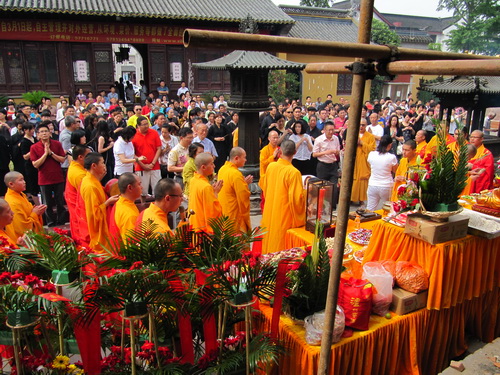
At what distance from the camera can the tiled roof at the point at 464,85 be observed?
31.0ft

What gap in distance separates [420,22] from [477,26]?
1724cm

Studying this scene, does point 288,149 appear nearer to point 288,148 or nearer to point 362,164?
point 288,148

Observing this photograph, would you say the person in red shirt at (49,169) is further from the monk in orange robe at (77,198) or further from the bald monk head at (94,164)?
the bald monk head at (94,164)

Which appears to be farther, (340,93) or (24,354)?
(340,93)

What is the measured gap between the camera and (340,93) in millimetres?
22156

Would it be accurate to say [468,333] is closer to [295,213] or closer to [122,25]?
[295,213]

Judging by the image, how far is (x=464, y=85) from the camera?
9703mm

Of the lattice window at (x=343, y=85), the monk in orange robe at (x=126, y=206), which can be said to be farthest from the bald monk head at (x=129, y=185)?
the lattice window at (x=343, y=85)

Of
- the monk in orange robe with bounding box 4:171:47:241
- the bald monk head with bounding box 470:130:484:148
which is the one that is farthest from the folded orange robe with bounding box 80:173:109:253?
the bald monk head with bounding box 470:130:484:148

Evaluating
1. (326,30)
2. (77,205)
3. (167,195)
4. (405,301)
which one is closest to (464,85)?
(405,301)

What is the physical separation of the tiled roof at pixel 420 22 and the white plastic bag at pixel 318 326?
139 feet

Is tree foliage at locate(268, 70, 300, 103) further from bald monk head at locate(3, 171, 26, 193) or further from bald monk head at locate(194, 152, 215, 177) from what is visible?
bald monk head at locate(3, 171, 26, 193)

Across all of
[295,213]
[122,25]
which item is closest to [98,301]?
[295,213]

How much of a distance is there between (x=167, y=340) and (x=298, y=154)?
18.6 feet
